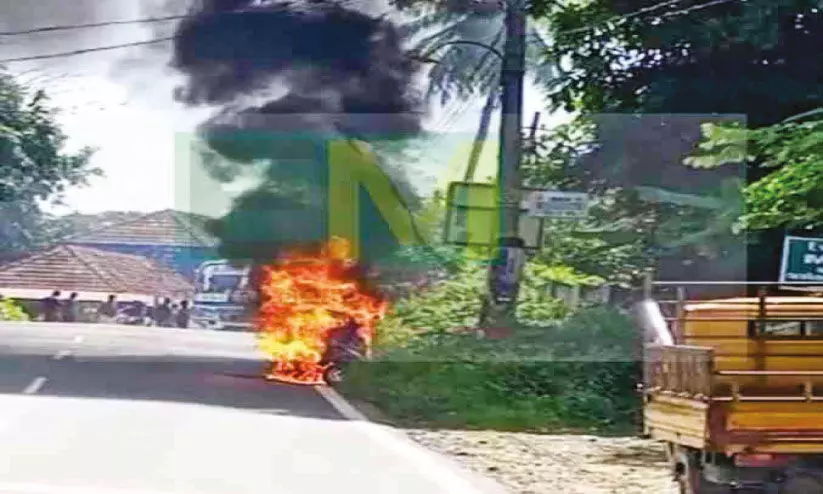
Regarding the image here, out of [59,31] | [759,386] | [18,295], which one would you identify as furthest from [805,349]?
[18,295]

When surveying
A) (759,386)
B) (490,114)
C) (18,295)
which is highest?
(490,114)

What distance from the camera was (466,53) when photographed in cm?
1816

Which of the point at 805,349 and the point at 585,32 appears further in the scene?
the point at 585,32

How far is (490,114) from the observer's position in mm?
17969

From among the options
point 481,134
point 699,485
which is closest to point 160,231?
point 481,134

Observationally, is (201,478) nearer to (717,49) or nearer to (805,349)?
(805,349)

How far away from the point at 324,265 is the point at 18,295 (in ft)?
17.9

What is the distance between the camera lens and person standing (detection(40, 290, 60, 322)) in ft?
69.4

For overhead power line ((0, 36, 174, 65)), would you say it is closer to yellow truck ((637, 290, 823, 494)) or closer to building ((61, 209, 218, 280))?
building ((61, 209, 218, 280))

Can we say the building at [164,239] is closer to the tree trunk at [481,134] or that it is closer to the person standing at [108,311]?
the person standing at [108,311]

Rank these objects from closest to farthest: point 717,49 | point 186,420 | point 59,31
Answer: point 186,420, point 717,49, point 59,31

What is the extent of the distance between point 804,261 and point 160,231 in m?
11.3

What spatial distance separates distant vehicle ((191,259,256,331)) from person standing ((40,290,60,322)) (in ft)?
6.99

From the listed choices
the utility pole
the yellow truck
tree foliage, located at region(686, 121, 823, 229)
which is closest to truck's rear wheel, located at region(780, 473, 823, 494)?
the yellow truck
